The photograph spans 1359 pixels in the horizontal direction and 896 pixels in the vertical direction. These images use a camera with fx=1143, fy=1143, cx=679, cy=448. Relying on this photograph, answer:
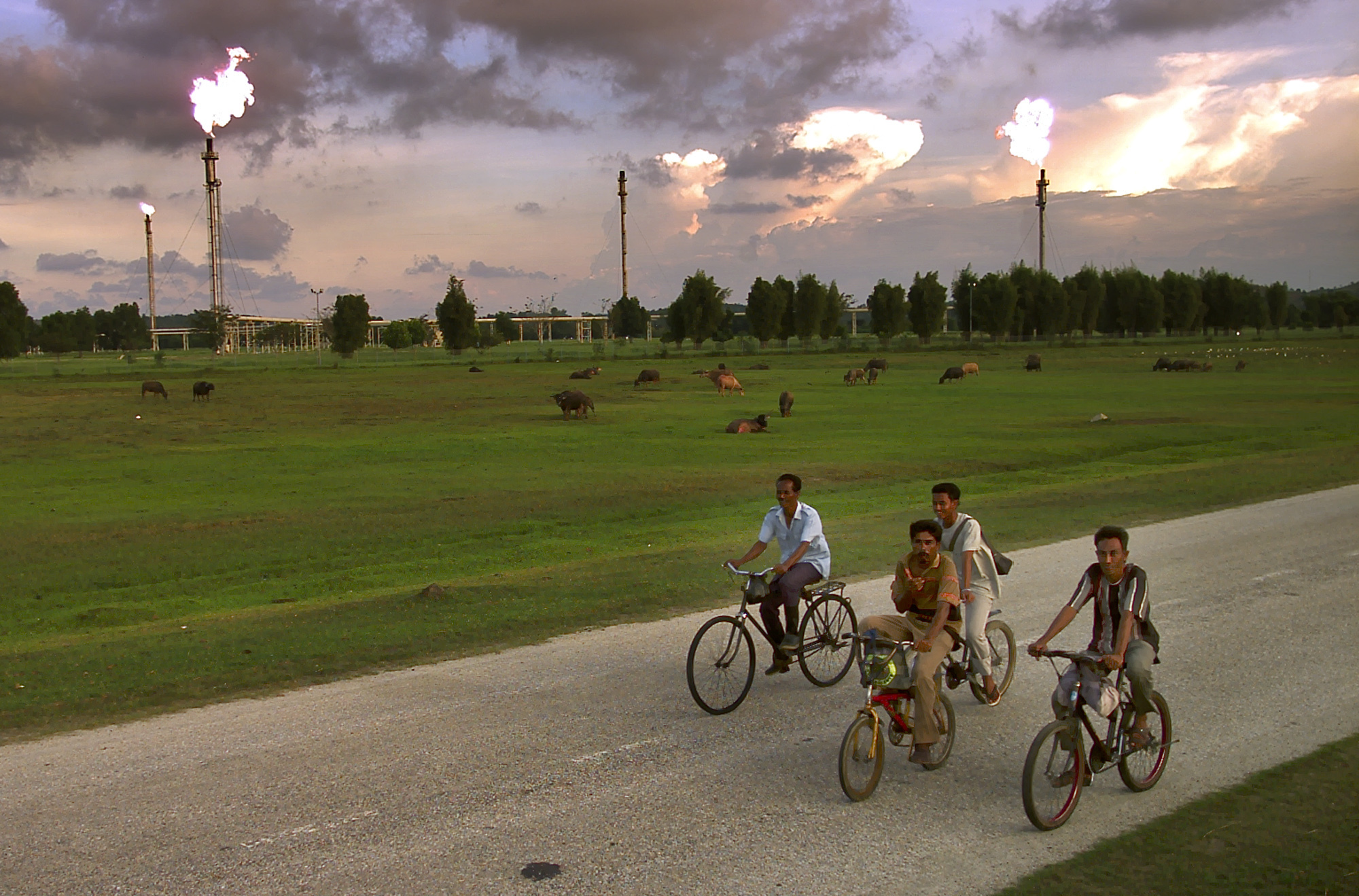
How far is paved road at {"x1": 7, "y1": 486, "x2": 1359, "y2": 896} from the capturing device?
6598 mm

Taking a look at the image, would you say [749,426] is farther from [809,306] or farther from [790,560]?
[809,306]

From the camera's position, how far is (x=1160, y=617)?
1238 cm

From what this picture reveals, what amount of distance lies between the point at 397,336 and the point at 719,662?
154277 mm

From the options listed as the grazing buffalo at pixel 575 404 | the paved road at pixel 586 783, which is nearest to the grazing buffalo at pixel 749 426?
the grazing buffalo at pixel 575 404

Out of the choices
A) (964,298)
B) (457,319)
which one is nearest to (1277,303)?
(964,298)

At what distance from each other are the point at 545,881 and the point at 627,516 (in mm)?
15938

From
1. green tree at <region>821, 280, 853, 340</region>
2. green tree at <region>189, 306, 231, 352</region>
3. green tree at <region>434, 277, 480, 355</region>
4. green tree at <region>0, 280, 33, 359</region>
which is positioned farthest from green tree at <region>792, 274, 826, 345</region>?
green tree at <region>0, 280, 33, 359</region>

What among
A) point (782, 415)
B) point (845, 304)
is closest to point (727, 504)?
point (782, 415)

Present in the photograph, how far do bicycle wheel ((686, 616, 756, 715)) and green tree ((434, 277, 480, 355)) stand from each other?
351 ft

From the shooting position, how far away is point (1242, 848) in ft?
22.6

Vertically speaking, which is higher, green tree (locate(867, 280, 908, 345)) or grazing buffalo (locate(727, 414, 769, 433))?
green tree (locate(867, 280, 908, 345))

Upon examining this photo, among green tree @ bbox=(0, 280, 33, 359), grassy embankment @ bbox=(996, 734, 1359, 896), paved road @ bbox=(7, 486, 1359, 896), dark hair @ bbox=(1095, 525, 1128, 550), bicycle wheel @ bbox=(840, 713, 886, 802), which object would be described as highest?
green tree @ bbox=(0, 280, 33, 359)

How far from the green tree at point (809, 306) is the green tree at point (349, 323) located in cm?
4909

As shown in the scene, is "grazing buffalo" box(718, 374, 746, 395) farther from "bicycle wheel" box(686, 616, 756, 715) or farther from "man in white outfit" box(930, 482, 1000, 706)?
"bicycle wheel" box(686, 616, 756, 715)
